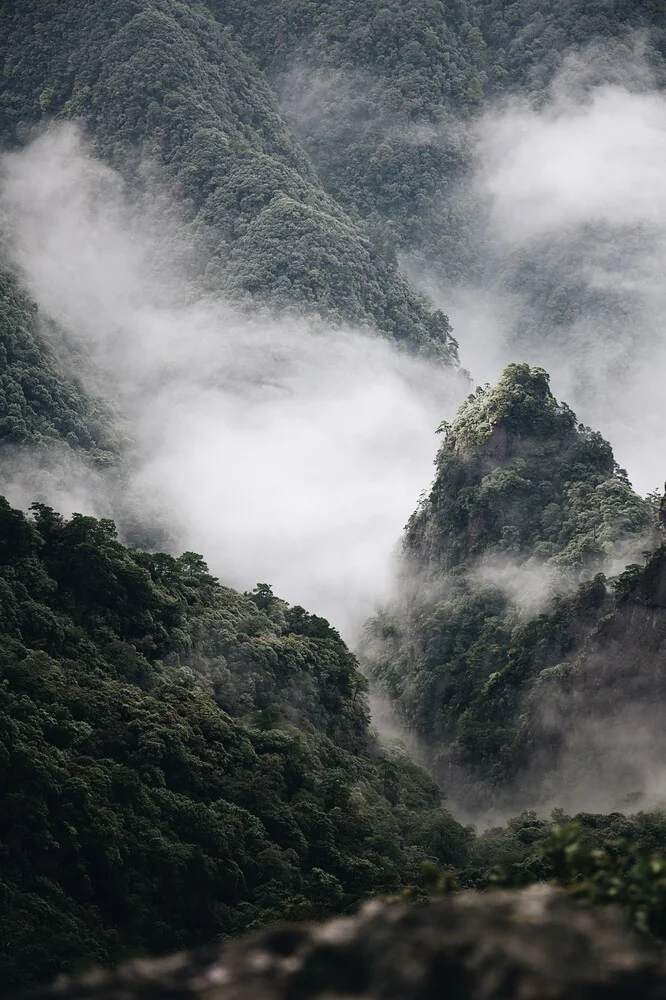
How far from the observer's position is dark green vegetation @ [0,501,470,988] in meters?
52.2

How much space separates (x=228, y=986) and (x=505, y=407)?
315ft

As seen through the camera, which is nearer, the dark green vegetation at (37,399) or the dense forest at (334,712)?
the dense forest at (334,712)

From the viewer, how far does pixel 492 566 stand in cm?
10062

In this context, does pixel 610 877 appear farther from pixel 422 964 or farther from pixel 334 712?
pixel 334 712

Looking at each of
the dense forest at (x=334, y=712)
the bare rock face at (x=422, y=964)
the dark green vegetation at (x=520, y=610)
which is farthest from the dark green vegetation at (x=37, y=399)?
the bare rock face at (x=422, y=964)

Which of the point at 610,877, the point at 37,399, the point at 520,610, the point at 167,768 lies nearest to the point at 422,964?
the point at 610,877

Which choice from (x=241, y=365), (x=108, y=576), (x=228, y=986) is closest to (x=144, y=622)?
(x=108, y=576)

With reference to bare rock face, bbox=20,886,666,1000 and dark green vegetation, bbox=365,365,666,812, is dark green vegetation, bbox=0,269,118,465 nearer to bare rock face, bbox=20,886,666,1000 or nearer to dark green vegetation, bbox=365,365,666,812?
dark green vegetation, bbox=365,365,666,812

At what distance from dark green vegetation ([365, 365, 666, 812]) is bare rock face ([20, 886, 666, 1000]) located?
67.6m

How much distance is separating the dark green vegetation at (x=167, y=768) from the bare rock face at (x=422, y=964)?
3349 centimetres

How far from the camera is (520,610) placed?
94500mm

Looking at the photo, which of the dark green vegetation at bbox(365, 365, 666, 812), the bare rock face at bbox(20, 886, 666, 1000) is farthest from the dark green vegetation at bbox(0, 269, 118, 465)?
the bare rock face at bbox(20, 886, 666, 1000)

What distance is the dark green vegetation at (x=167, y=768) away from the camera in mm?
52188

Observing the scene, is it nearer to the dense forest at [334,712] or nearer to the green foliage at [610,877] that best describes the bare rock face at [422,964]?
the green foliage at [610,877]
